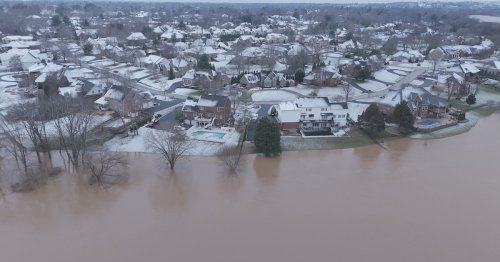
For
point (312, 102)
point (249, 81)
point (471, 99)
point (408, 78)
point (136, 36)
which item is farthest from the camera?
point (136, 36)

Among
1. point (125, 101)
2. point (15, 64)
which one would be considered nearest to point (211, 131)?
point (125, 101)

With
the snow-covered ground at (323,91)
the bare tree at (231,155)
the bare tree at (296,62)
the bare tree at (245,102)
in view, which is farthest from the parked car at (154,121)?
the bare tree at (296,62)

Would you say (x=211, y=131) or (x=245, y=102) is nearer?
(x=211, y=131)

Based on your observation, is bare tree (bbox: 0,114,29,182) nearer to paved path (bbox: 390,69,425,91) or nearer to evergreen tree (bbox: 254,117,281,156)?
evergreen tree (bbox: 254,117,281,156)

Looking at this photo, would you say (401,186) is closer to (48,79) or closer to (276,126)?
(276,126)

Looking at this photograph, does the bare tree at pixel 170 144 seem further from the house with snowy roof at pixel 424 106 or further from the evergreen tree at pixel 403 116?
the house with snowy roof at pixel 424 106

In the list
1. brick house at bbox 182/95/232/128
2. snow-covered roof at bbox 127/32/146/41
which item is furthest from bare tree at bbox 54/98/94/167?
snow-covered roof at bbox 127/32/146/41

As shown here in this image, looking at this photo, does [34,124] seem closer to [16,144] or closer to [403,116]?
[16,144]
